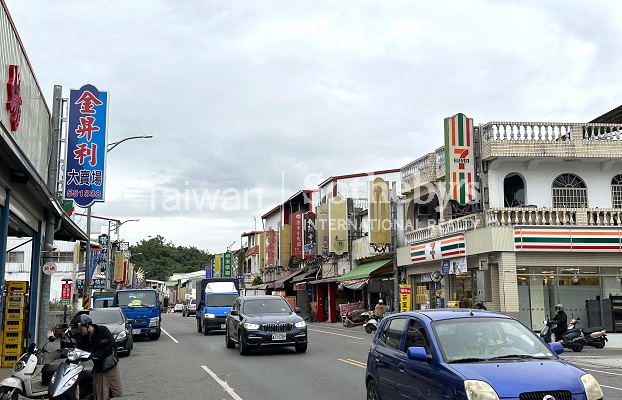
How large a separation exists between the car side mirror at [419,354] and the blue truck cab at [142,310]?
822 inches

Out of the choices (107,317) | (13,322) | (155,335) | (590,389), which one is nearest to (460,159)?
(155,335)

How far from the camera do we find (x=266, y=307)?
19016 mm

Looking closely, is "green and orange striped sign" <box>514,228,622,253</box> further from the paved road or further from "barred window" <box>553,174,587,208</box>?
the paved road

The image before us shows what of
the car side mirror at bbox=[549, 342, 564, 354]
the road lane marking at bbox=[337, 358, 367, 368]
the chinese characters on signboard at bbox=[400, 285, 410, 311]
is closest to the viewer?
the car side mirror at bbox=[549, 342, 564, 354]

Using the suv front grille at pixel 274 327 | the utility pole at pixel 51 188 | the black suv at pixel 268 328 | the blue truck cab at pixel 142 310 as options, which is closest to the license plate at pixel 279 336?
the black suv at pixel 268 328

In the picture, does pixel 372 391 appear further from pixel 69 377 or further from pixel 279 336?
pixel 279 336

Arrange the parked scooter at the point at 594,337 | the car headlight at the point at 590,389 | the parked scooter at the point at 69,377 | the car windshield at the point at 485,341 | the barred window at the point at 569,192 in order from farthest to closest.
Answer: the barred window at the point at 569,192
the parked scooter at the point at 594,337
the parked scooter at the point at 69,377
the car windshield at the point at 485,341
the car headlight at the point at 590,389

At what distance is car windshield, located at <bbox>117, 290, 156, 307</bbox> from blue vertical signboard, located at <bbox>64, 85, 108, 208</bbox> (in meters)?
8.42

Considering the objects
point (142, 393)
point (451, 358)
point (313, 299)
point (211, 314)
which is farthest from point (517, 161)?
point (313, 299)

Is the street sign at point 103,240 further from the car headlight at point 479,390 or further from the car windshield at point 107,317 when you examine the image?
the car headlight at point 479,390

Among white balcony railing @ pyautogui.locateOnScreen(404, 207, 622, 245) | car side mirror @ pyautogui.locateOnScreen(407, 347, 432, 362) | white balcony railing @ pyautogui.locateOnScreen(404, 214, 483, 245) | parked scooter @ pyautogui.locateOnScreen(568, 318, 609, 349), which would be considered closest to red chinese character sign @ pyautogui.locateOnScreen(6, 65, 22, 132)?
car side mirror @ pyautogui.locateOnScreen(407, 347, 432, 362)

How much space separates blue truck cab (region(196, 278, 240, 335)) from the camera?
2950 cm

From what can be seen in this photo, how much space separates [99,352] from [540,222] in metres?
20.6

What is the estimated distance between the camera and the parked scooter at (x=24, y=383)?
30.9 feet
